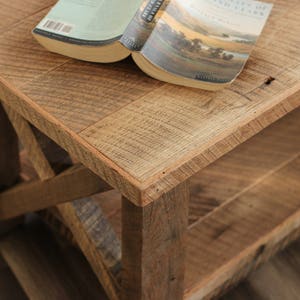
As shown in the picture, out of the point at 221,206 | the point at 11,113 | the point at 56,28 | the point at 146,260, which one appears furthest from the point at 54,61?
the point at 221,206

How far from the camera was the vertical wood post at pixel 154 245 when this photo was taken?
2.70ft

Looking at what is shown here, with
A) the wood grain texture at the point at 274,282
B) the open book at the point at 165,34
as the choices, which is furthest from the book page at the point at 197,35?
the wood grain texture at the point at 274,282

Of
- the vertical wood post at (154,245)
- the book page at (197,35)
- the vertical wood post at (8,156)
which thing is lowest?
the vertical wood post at (8,156)

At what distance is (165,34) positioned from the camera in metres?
0.90

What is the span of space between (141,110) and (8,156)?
0.51m

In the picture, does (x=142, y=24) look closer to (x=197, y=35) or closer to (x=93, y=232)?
(x=197, y=35)

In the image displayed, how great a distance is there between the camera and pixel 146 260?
2.82 feet

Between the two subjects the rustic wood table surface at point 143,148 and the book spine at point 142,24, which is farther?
the book spine at point 142,24

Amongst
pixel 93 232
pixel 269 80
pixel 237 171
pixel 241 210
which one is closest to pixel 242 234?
pixel 241 210

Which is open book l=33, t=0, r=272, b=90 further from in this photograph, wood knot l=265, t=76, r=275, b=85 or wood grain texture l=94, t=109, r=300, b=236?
wood grain texture l=94, t=109, r=300, b=236

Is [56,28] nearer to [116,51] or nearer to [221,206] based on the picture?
[116,51]

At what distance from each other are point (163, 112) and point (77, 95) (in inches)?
4.6

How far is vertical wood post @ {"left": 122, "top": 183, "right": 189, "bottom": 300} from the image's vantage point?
82 cm

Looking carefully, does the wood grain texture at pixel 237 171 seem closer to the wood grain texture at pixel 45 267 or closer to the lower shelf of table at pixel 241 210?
the lower shelf of table at pixel 241 210
